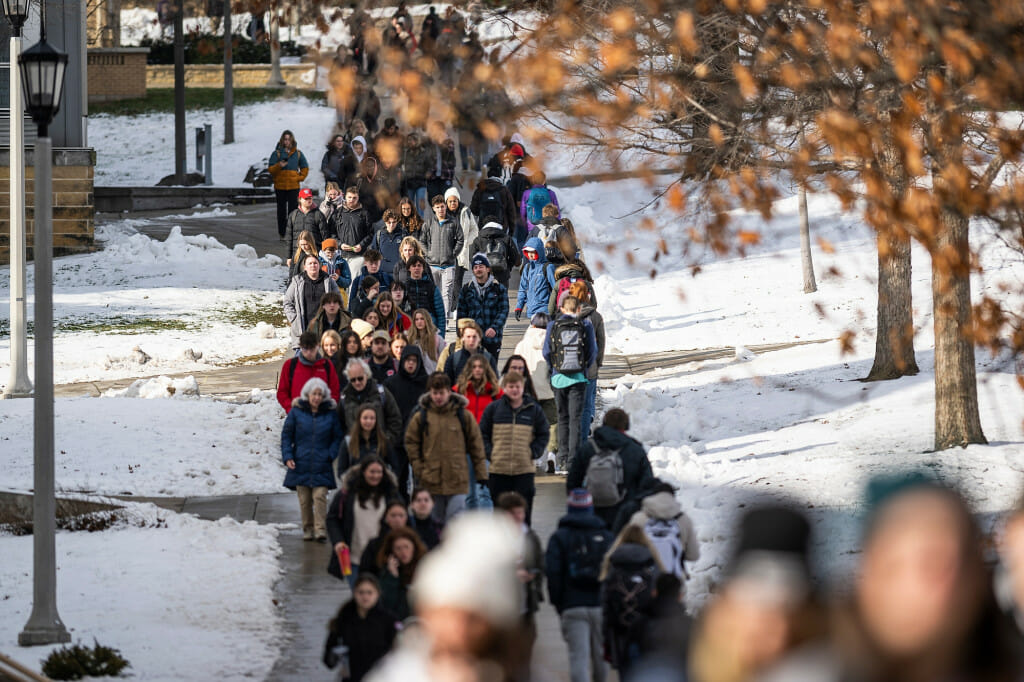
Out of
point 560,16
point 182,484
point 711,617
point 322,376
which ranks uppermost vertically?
point 560,16

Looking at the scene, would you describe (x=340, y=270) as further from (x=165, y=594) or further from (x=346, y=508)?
(x=346, y=508)

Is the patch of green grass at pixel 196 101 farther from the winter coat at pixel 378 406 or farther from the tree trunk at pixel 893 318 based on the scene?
the winter coat at pixel 378 406

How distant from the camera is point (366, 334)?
1477 centimetres

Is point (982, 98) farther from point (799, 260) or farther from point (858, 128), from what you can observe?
point (799, 260)

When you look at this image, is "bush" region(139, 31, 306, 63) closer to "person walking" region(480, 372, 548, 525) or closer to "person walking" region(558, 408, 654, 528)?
"person walking" region(480, 372, 548, 525)

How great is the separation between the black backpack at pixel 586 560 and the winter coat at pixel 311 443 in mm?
4257

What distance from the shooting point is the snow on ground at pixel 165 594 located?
1040 cm

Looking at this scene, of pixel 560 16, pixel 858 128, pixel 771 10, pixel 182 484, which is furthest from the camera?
pixel 182 484

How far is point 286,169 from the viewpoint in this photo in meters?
27.2

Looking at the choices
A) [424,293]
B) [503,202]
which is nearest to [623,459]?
[424,293]

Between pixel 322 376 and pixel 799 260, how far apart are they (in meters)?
16.8

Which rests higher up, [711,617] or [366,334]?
[711,617]

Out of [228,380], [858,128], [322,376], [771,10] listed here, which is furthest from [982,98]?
[228,380]

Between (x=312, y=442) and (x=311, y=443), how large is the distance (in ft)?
0.05
